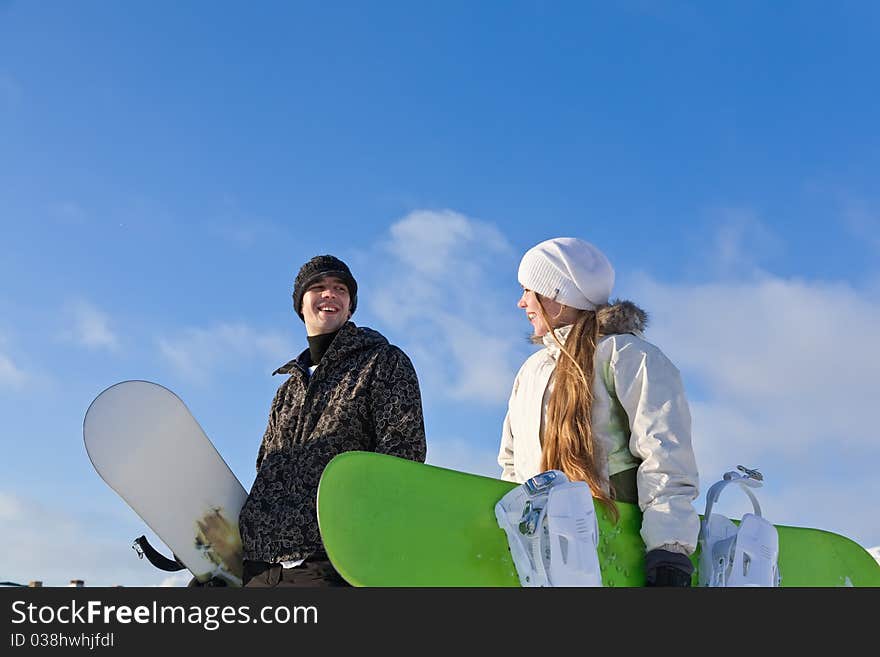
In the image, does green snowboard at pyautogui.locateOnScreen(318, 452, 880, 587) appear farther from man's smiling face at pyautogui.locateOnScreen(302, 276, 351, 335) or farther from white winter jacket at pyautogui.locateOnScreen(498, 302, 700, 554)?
man's smiling face at pyautogui.locateOnScreen(302, 276, 351, 335)

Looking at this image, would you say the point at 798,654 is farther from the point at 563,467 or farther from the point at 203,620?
the point at 203,620

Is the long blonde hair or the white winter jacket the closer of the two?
the white winter jacket

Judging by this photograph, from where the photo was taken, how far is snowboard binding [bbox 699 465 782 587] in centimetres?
314

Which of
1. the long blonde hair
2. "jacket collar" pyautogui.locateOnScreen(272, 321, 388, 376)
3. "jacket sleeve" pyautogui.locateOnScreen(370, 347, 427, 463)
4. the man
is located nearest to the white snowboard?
the man

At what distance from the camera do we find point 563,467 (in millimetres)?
3127

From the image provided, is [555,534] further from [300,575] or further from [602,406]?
[300,575]

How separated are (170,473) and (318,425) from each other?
713 mm

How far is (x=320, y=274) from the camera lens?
3.68 m

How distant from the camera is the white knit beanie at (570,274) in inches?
132

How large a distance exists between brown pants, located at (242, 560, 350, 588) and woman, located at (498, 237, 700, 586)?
734 millimetres

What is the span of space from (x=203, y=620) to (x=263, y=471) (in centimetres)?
108

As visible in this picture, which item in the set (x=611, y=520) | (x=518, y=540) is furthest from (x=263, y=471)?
(x=611, y=520)

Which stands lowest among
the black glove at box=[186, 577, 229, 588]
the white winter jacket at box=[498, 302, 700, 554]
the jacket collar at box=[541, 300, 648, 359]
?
the black glove at box=[186, 577, 229, 588]

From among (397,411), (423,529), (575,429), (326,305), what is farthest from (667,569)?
(326,305)
